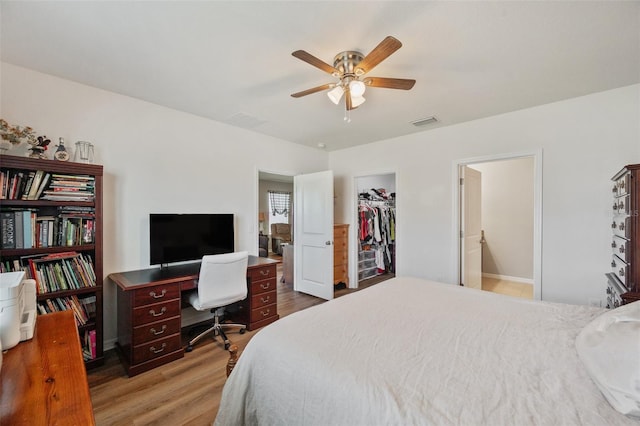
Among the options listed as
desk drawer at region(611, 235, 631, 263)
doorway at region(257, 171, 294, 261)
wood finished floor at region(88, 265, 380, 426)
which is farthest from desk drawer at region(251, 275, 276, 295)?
doorway at region(257, 171, 294, 261)

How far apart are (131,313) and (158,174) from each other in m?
1.44

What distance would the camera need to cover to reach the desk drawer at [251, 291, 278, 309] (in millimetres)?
2992

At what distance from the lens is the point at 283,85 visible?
2375 mm

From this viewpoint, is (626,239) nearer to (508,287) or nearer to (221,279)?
(508,287)

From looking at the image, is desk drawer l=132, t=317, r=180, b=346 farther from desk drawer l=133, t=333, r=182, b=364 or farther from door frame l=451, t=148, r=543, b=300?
door frame l=451, t=148, r=543, b=300

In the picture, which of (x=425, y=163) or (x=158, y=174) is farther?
(x=425, y=163)

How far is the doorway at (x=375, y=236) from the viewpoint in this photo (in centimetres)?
512

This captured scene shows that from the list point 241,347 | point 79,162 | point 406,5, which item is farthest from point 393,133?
point 79,162

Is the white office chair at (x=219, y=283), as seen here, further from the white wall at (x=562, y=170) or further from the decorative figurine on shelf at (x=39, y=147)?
the white wall at (x=562, y=170)

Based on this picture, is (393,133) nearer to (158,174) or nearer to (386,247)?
(386,247)

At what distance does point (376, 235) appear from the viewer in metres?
5.32

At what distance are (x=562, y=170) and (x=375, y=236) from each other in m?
3.10

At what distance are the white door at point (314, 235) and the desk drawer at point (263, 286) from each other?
1060 mm

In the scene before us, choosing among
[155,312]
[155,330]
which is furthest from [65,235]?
[155,330]
